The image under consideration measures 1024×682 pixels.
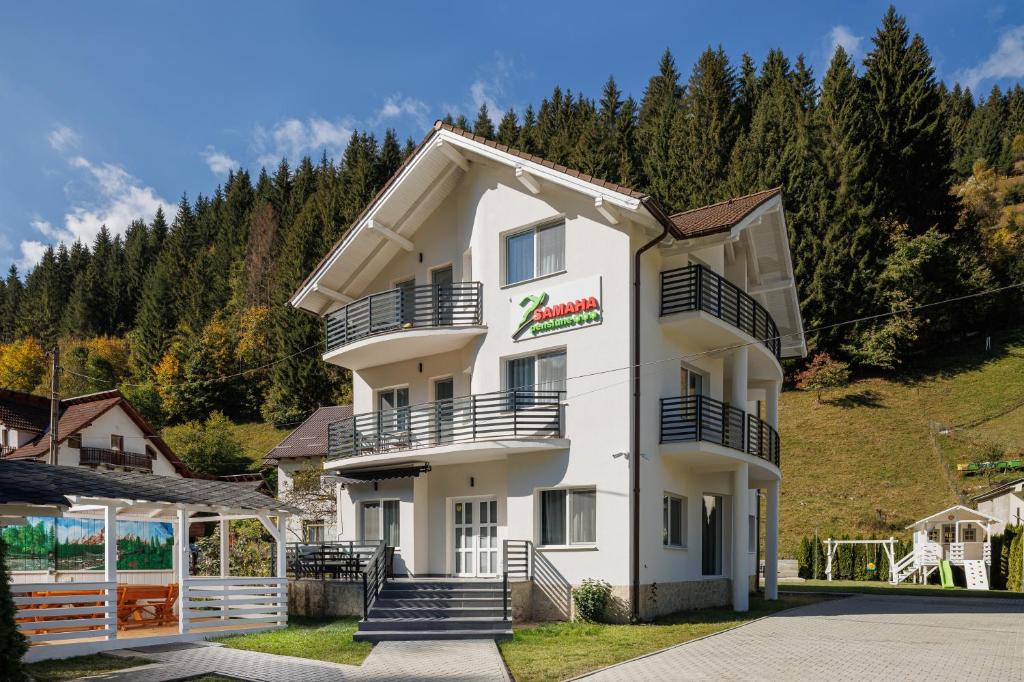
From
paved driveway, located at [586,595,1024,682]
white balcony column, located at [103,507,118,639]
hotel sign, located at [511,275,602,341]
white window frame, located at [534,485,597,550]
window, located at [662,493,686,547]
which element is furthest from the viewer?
window, located at [662,493,686,547]

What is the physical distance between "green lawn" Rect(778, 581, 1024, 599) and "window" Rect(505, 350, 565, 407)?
560 inches

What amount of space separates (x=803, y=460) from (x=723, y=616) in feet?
91.1

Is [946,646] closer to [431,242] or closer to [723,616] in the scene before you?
[723,616]

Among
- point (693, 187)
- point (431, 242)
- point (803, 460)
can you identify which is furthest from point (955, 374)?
point (431, 242)

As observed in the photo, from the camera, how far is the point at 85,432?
1799 inches

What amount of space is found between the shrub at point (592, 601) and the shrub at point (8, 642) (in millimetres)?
11419

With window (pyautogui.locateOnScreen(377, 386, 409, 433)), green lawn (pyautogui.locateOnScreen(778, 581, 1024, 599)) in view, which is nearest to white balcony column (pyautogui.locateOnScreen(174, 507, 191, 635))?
window (pyautogui.locateOnScreen(377, 386, 409, 433))

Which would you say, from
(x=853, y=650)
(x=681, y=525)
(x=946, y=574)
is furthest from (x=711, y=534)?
(x=946, y=574)

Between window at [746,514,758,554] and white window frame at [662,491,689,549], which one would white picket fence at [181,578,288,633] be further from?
window at [746,514,758,554]

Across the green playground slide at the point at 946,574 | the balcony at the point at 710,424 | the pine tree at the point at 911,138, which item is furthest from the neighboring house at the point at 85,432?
the pine tree at the point at 911,138

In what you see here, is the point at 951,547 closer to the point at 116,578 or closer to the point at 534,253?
the point at 534,253

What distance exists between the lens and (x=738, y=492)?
72.1ft

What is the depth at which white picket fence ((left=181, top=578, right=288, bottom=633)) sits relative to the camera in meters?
17.3

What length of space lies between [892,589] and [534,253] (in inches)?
781
